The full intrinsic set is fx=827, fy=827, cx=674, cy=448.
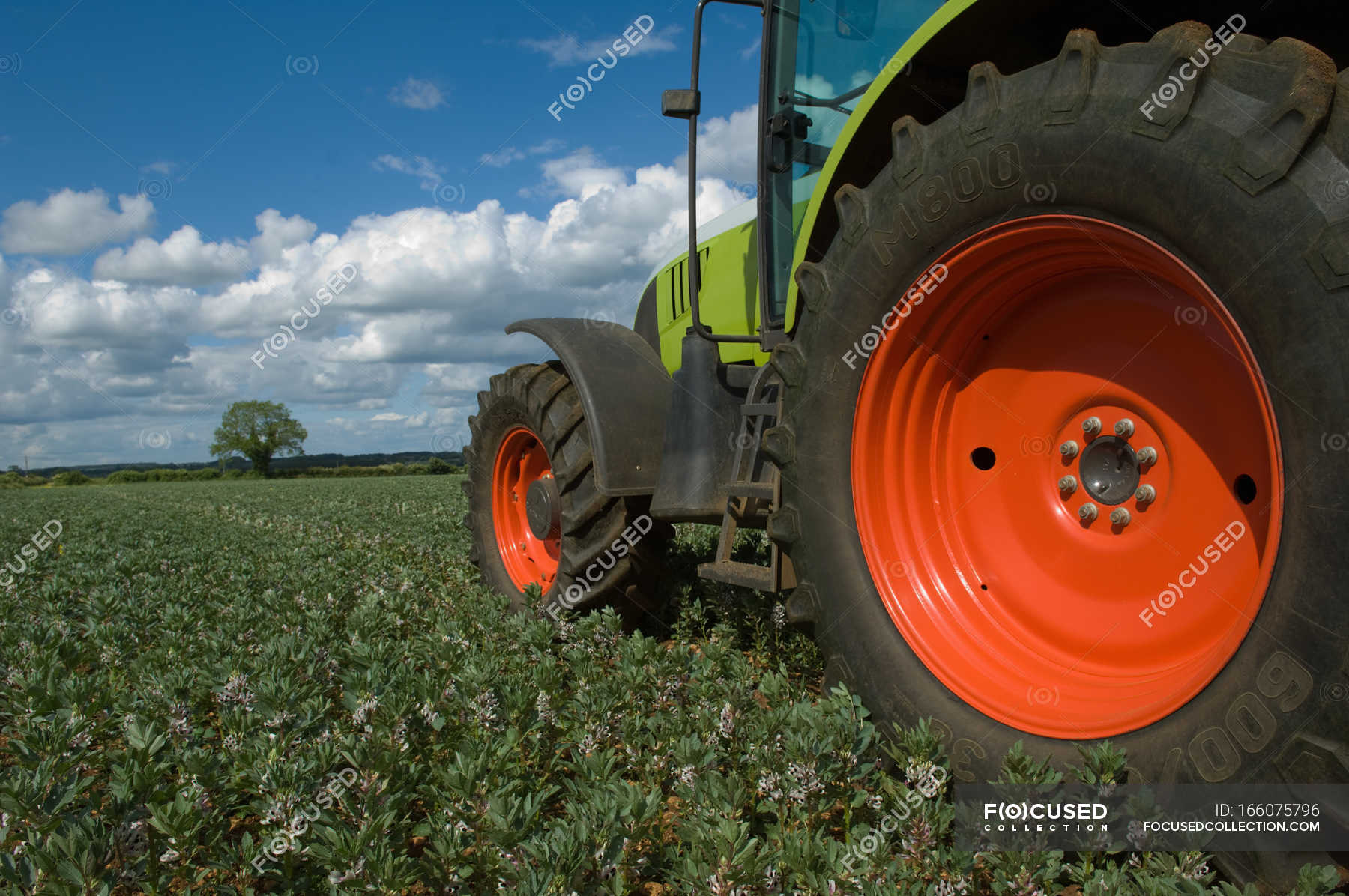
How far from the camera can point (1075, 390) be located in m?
2.38

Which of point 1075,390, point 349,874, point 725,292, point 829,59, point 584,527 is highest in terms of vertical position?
point 829,59

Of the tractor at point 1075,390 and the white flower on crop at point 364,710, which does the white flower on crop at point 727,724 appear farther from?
the white flower on crop at point 364,710

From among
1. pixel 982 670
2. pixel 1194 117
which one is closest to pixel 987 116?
pixel 1194 117

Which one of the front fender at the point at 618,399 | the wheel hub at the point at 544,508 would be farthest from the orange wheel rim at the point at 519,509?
the front fender at the point at 618,399

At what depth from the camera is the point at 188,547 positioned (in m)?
8.86

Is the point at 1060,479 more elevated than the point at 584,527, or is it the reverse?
the point at 1060,479

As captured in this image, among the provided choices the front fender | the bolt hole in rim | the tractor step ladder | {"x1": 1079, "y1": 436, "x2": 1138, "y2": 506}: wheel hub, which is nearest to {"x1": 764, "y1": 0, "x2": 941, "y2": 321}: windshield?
the tractor step ladder

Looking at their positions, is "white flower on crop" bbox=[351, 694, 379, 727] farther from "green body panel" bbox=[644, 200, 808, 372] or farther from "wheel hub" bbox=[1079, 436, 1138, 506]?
"wheel hub" bbox=[1079, 436, 1138, 506]

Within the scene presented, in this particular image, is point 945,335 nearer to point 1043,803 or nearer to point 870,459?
point 870,459

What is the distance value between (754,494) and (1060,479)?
3.44 ft

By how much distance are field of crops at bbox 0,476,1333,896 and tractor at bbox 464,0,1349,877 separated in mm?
293

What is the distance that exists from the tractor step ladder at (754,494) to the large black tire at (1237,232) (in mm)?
675

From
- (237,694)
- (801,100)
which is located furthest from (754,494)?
(237,694)

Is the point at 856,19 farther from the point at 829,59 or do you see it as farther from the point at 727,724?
the point at 727,724
